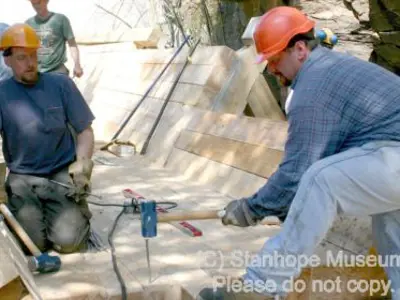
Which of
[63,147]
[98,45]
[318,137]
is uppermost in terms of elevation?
[318,137]

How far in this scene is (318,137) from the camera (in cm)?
298

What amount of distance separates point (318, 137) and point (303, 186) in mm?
241

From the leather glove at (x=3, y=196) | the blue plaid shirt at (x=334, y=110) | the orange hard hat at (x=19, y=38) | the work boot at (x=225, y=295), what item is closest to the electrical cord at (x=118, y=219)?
the work boot at (x=225, y=295)

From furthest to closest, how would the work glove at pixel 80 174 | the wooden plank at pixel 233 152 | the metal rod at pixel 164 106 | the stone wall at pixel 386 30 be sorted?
the stone wall at pixel 386 30, the metal rod at pixel 164 106, the wooden plank at pixel 233 152, the work glove at pixel 80 174

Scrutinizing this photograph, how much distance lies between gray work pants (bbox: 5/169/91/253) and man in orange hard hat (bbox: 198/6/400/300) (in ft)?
4.83

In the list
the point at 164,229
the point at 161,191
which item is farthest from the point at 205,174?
the point at 164,229

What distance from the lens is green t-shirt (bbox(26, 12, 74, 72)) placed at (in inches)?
287

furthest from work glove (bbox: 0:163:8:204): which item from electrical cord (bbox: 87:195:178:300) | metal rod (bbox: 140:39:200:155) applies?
metal rod (bbox: 140:39:200:155)

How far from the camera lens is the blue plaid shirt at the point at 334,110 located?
9.77 ft

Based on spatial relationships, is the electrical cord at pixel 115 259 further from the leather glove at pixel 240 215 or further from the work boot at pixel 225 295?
the leather glove at pixel 240 215

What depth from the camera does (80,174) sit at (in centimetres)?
425

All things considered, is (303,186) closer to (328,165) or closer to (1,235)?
(328,165)

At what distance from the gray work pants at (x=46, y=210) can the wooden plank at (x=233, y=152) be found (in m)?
1.63

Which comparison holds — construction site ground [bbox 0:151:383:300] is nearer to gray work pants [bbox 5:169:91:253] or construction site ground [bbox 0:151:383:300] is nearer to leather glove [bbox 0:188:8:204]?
gray work pants [bbox 5:169:91:253]
